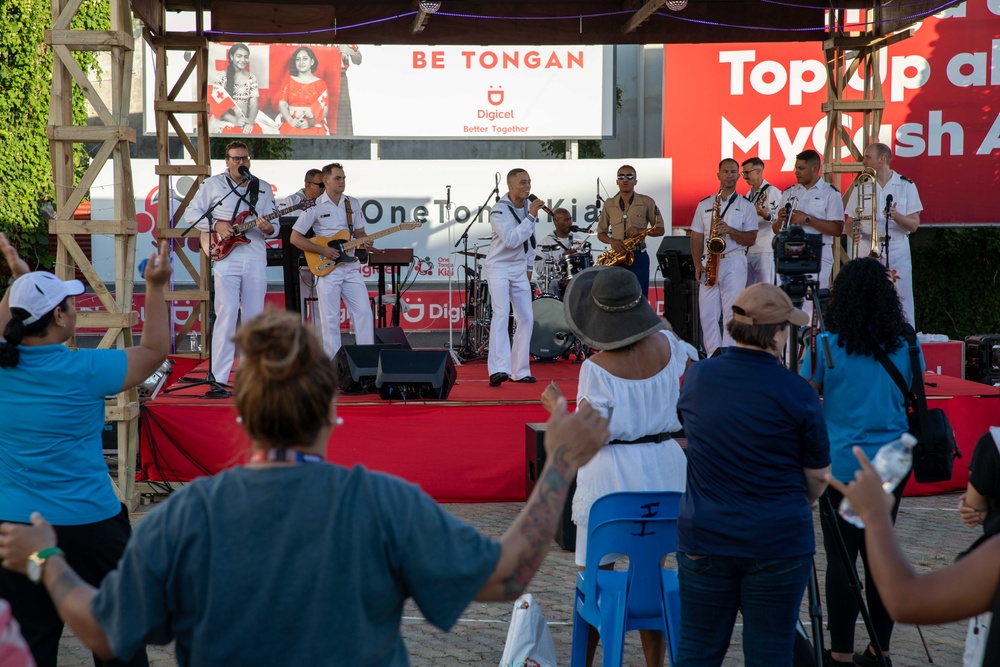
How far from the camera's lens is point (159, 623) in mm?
1774

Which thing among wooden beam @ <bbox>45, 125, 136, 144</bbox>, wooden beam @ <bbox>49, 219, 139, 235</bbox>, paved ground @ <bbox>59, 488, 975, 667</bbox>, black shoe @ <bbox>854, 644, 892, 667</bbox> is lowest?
paved ground @ <bbox>59, 488, 975, 667</bbox>

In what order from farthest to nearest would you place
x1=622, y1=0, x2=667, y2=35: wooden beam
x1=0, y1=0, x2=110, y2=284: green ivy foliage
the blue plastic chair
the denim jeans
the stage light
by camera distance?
1. x1=0, y1=0, x2=110, y2=284: green ivy foliage
2. x1=622, y1=0, x2=667, y2=35: wooden beam
3. the stage light
4. the blue plastic chair
5. the denim jeans

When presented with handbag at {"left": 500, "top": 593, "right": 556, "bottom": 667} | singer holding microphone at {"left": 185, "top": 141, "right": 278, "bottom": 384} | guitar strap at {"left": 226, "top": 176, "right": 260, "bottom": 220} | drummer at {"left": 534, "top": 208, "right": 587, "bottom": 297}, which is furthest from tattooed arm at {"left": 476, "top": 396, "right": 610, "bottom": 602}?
drummer at {"left": 534, "top": 208, "right": 587, "bottom": 297}

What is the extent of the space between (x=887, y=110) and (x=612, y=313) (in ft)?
41.2

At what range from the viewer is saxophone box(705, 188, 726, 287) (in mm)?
9977

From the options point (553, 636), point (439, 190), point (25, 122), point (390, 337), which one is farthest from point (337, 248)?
point (25, 122)

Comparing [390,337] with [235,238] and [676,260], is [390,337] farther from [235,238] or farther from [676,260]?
[676,260]

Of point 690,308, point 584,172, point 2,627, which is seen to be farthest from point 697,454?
point 584,172

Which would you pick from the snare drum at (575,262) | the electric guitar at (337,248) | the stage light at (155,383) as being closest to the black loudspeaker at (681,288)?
the snare drum at (575,262)

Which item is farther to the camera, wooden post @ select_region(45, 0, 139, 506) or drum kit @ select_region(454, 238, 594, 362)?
drum kit @ select_region(454, 238, 594, 362)

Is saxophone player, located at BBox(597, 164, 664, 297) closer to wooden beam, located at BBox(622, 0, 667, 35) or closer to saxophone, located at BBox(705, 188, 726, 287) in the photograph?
saxophone, located at BBox(705, 188, 726, 287)

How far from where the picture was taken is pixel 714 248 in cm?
998

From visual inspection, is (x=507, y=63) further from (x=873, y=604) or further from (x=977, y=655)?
(x=977, y=655)

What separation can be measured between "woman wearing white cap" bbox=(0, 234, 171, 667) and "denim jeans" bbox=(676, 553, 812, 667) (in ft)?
6.06
